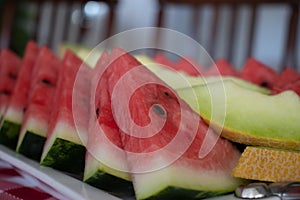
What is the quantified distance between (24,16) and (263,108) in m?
3.29

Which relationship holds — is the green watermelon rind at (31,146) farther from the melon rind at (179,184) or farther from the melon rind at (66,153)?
the melon rind at (179,184)

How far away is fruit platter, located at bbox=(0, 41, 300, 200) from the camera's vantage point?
1.55 feet

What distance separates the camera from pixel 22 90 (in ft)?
2.89

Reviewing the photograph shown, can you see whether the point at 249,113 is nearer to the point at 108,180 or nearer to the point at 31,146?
the point at 108,180

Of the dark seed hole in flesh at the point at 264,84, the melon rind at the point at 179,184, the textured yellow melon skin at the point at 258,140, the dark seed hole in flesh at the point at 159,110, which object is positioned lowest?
the melon rind at the point at 179,184

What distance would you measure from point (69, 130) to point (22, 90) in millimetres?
308

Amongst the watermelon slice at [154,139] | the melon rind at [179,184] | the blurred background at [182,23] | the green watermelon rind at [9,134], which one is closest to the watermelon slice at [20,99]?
the green watermelon rind at [9,134]

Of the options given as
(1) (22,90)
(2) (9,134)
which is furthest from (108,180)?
(1) (22,90)

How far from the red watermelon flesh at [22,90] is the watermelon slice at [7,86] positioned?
0.02m

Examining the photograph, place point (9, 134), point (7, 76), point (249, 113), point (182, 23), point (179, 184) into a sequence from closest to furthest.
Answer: point (179, 184), point (249, 113), point (9, 134), point (7, 76), point (182, 23)

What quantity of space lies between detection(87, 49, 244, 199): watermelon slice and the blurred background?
3.95 feet

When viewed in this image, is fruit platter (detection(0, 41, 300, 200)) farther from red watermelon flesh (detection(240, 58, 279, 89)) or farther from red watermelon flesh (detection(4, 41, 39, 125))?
red watermelon flesh (detection(240, 58, 279, 89))

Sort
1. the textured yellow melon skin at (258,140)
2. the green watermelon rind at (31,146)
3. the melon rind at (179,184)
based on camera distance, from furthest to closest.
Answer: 1. the green watermelon rind at (31,146)
2. the textured yellow melon skin at (258,140)
3. the melon rind at (179,184)

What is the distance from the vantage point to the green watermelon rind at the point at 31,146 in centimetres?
67
